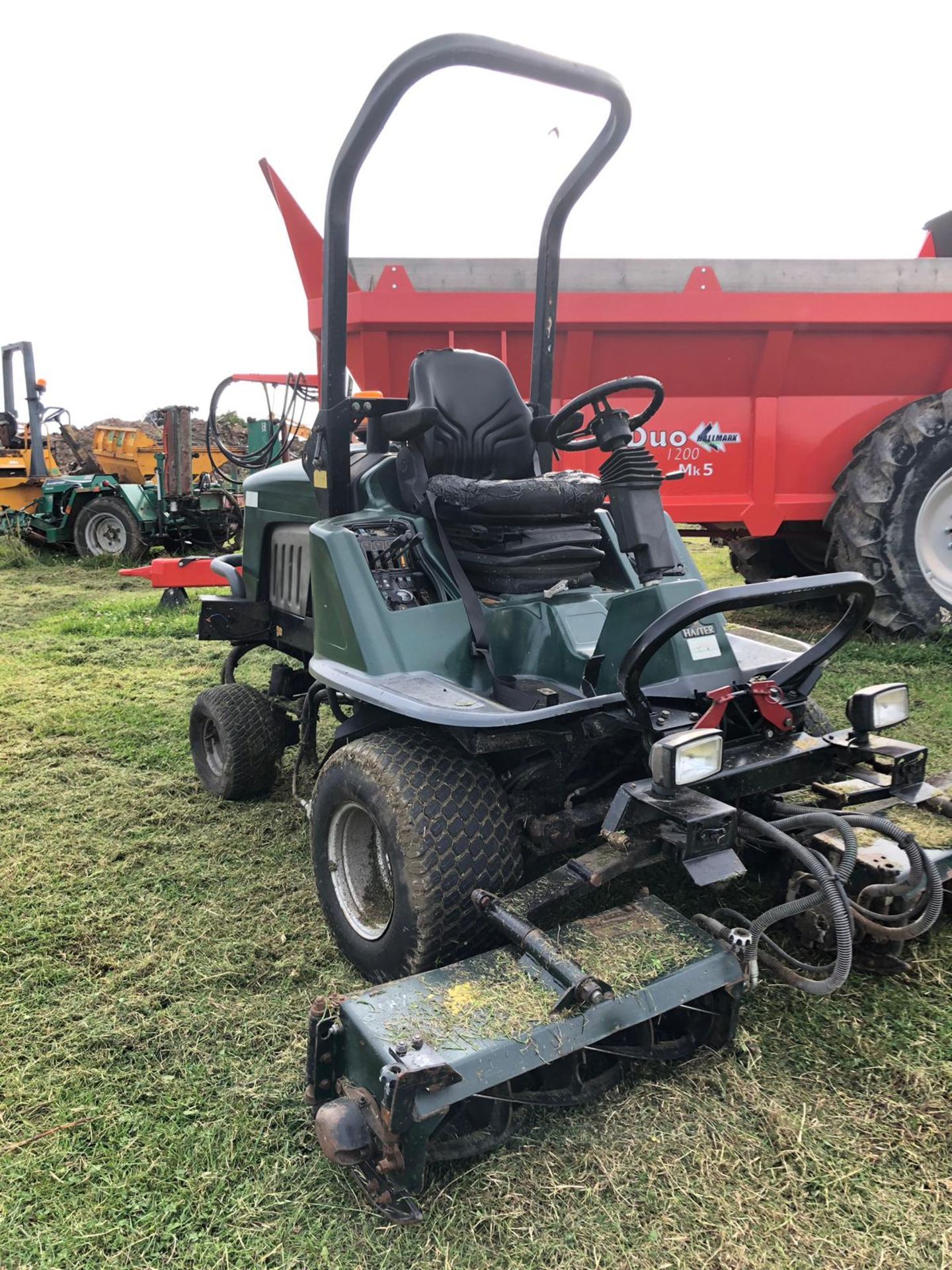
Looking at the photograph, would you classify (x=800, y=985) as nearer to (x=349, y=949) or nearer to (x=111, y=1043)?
(x=349, y=949)

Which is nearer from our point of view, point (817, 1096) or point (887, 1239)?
point (887, 1239)

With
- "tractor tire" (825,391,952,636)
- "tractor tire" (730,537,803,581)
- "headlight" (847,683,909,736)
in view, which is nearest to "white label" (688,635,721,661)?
"headlight" (847,683,909,736)

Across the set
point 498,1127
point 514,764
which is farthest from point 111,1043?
point 514,764

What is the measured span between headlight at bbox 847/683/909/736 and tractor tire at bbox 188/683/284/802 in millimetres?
2301

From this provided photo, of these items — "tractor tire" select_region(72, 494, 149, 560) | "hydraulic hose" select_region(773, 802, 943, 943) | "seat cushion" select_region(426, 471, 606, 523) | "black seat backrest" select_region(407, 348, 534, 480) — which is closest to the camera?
"hydraulic hose" select_region(773, 802, 943, 943)

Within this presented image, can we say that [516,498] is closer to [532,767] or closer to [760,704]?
[532,767]

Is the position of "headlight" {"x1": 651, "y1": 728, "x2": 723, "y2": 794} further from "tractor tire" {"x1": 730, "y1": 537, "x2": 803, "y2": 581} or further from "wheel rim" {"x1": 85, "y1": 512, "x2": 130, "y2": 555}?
"wheel rim" {"x1": 85, "y1": 512, "x2": 130, "y2": 555}

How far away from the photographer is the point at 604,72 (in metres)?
2.90

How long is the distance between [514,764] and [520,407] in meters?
1.39

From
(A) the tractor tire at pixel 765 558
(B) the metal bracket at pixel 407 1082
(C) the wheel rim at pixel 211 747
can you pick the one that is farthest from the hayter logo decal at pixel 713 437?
(B) the metal bracket at pixel 407 1082

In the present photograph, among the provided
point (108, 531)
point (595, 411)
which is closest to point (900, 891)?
point (595, 411)

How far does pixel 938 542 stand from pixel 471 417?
377 centimetres

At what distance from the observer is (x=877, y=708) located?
2426 millimetres

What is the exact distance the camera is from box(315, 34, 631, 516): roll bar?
2531 mm
